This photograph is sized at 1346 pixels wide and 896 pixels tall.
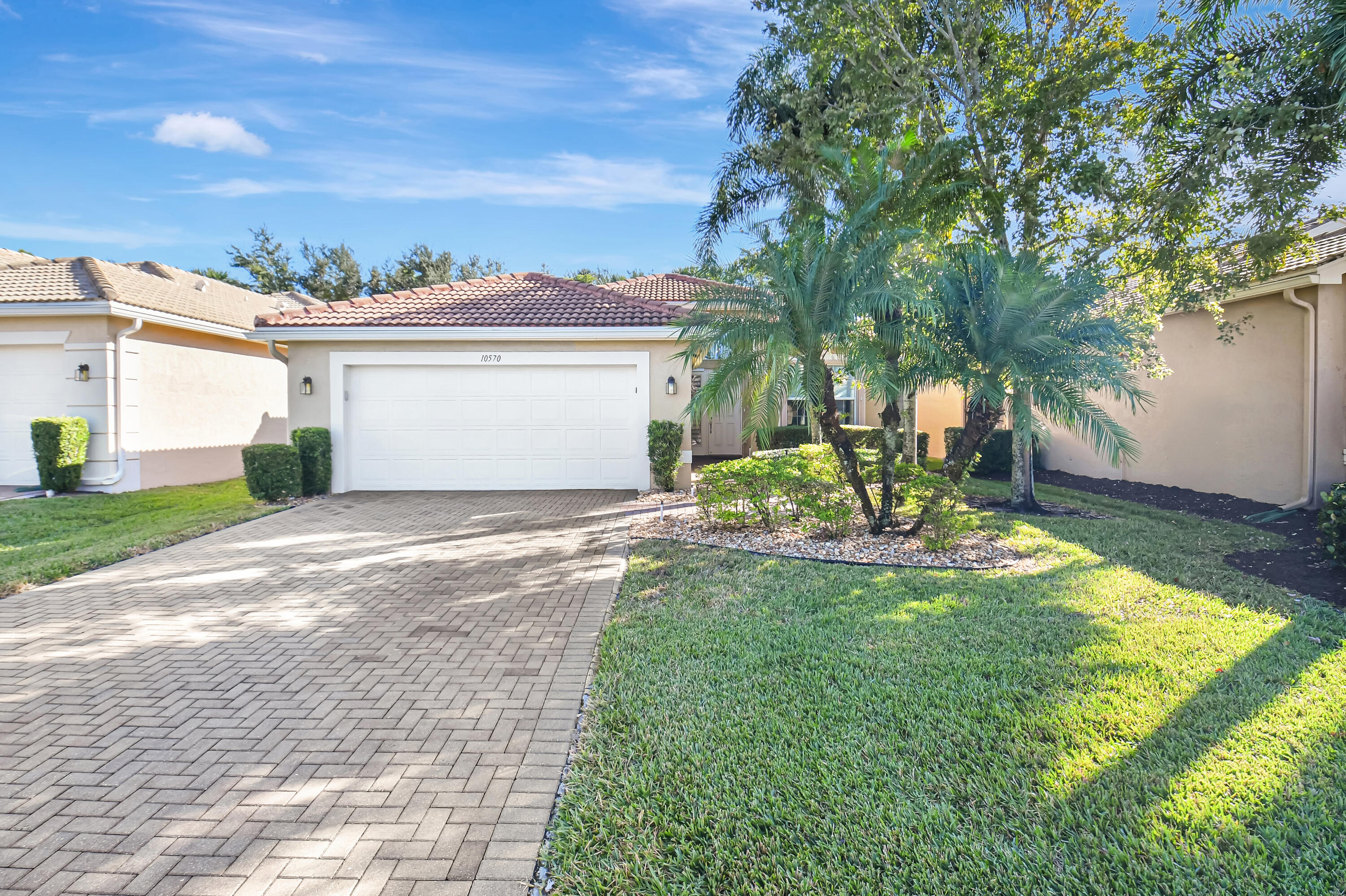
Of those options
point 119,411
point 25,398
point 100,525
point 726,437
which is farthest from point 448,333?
point 726,437

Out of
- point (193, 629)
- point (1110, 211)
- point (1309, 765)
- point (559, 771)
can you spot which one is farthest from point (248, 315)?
point (1309, 765)

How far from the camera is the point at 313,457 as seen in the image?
11.0m

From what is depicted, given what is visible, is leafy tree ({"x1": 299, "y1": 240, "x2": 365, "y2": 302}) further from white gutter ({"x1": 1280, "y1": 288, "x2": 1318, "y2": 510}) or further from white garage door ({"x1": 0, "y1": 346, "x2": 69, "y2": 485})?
white gutter ({"x1": 1280, "y1": 288, "x2": 1318, "y2": 510})

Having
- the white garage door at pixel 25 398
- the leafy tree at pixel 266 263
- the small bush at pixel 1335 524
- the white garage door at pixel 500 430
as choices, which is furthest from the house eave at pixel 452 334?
the leafy tree at pixel 266 263

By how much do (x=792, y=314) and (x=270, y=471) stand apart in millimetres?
8778

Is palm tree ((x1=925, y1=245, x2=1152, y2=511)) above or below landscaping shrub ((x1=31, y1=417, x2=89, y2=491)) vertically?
above

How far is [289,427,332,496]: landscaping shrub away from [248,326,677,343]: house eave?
1.64 m

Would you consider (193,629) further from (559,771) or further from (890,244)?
(890,244)

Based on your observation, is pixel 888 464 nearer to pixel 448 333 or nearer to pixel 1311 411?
pixel 1311 411


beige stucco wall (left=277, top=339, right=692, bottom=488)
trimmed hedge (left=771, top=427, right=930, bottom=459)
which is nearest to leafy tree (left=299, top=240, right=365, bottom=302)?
beige stucco wall (left=277, top=339, right=692, bottom=488)

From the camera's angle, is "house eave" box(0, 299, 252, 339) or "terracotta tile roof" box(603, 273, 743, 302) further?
"terracotta tile roof" box(603, 273, 743, 302)

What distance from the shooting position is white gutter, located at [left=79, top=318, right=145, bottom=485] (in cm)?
1151

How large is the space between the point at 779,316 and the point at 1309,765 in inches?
197

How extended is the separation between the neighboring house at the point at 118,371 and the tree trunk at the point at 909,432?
12823 millimetres
